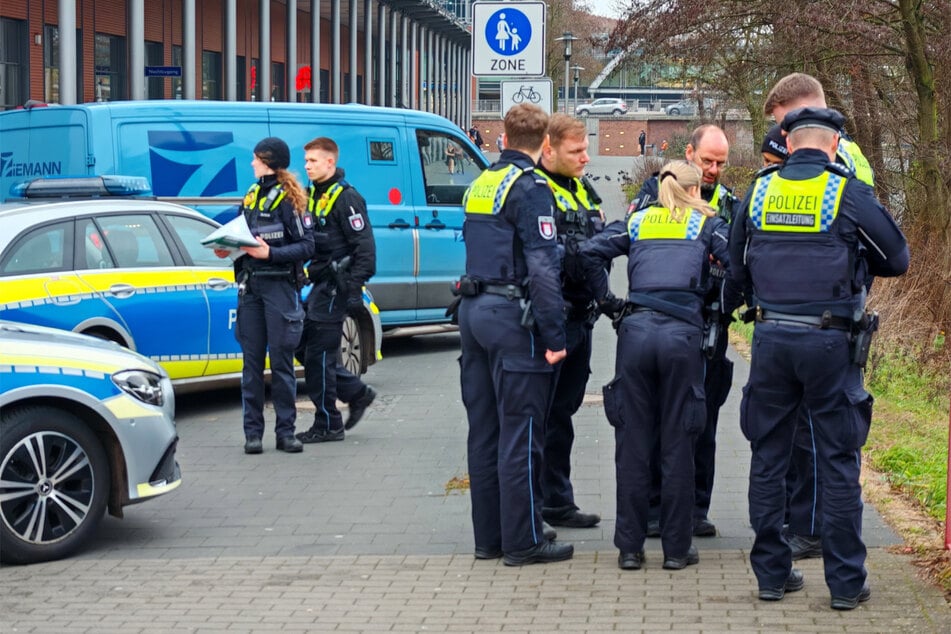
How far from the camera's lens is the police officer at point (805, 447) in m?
5.86

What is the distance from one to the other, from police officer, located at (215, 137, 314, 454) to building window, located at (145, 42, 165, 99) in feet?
88.7

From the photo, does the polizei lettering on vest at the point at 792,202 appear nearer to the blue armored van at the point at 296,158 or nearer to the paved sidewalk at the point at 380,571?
the paved sidewalk at the point at 380,571

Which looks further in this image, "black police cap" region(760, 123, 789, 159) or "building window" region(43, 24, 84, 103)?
"building window" region(43, 24, 84, 103)

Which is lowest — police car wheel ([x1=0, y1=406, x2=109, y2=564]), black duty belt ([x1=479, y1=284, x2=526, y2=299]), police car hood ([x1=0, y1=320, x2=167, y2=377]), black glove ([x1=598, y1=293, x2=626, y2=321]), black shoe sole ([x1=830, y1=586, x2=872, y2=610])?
black shoe sole ([x1=830, y1=586, x2=872, y2=610])

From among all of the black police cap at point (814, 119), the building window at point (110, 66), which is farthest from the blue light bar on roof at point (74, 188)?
the building window at point (110, 66)

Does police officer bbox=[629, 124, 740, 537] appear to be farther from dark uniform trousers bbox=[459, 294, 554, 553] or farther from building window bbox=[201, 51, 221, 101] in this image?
building window bbox=[201, 51, 221, 101]

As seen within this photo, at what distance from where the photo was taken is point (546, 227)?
19.5 ft

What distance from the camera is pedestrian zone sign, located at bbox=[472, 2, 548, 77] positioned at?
39.1ft

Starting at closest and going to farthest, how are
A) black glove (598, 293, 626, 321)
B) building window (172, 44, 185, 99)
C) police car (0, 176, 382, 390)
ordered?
black glove (598, 293, 626, 321) < police car (0, 176, 382, 390) < building window (172, 44, 185, 99)

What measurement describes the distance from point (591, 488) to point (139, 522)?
2.43 metres

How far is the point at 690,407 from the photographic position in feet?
19.5

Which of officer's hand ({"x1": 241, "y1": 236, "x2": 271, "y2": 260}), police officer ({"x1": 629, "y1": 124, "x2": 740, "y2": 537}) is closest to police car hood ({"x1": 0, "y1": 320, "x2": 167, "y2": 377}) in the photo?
officer's hand ({"x1": 241, "y1": 236, "x2": 271, "y2": 260})

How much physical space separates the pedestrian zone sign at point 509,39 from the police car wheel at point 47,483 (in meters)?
6.35

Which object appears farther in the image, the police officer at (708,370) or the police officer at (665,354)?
the police officer at (708,370)
